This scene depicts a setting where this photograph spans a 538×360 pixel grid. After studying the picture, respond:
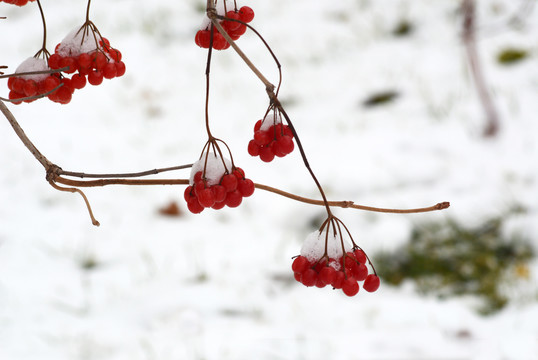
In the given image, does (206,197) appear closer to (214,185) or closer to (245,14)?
(214,185)

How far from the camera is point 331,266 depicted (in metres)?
1.02

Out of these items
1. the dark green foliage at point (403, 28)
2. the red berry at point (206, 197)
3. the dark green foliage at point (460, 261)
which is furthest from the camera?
the dark green foliage at point (403, 28)

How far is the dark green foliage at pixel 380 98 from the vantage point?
369 centimetres

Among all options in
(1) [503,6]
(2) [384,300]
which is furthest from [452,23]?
(2) [384,300]

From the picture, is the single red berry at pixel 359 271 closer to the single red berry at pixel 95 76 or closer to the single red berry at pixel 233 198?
the single red berry at pixel 233 198

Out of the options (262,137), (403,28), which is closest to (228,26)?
(262,137)

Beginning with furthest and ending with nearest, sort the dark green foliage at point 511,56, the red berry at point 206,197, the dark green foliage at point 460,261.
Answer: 1. the dark green foliage at point 511,56
2. the dark green foliage at point 460,261
3. the red berry at point 206,197

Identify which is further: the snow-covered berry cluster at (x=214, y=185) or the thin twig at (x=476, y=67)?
the thin twig at (x=476, y=67)

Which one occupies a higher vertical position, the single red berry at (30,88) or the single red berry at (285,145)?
the single red berry at (30,88)

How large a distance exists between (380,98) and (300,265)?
2901 millimetres

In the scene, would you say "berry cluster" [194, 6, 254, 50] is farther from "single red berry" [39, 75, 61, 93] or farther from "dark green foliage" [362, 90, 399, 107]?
"dark green foliage" [362, 90, 399, 107]

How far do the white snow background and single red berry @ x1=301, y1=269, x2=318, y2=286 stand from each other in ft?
3.78

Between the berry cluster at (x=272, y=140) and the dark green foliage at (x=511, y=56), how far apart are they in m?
3.12

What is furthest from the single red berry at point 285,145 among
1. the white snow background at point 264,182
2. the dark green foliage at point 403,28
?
the dark green foliage at point 403,28
